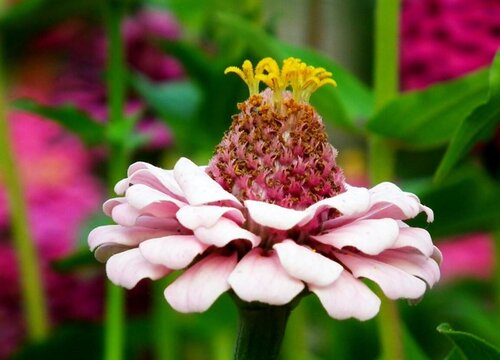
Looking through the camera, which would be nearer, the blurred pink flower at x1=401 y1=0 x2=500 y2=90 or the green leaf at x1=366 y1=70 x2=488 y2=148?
the green leaf at x1=366 y1=70 x2=488 y2=148

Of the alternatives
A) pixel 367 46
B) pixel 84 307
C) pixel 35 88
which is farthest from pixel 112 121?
pixel 367 46

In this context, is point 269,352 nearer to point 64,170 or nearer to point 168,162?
point 168,162

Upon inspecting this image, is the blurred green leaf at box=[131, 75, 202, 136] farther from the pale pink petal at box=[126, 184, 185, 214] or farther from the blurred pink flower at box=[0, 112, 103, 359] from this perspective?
the pale pink petal at box=[126, 184, 185, 214]

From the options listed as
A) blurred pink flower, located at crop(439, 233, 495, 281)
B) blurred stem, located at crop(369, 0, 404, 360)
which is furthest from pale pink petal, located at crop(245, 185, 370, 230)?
blurred pink flower, located at crop(439, 233, 495, 281)

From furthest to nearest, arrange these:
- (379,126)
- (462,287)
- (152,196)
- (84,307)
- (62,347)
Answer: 1. (462,287)
2. (84,307)
3. (62,347)
4. (379,126)
5. (152,196)

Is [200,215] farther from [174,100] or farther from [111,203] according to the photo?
[174,100]

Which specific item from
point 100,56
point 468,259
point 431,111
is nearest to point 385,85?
point 431,111
